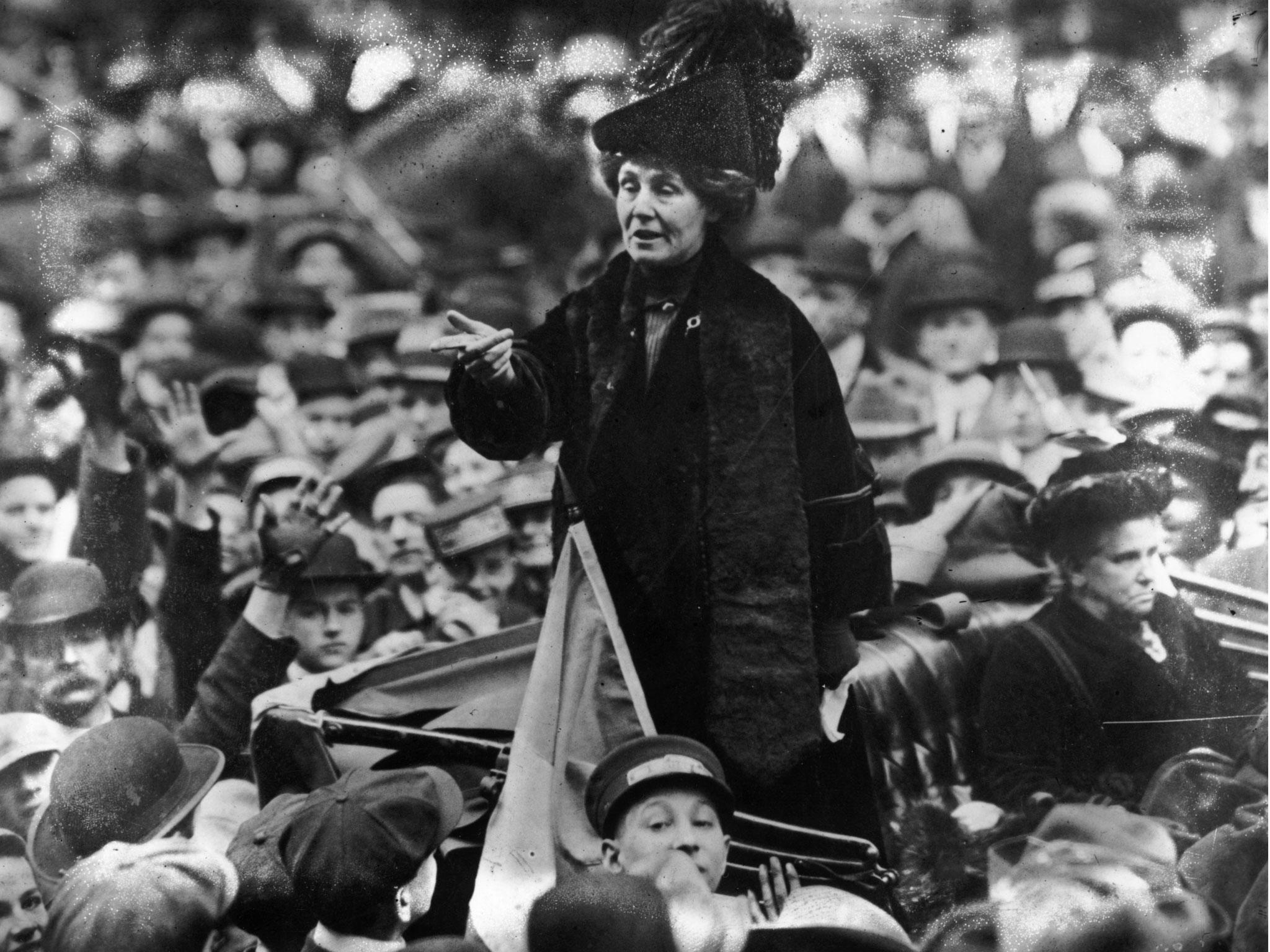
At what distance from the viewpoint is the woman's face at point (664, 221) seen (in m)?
4.89

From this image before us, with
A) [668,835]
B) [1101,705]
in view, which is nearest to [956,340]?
[1101,705]

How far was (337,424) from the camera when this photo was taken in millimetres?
4926

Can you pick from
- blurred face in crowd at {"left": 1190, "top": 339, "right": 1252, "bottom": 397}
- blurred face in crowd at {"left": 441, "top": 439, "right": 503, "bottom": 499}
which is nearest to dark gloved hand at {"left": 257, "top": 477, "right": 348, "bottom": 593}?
blurred face in crowd at {"left": 441, "top": 439, "right": 503, "bottom": 499}

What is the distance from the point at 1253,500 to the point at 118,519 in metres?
4.13

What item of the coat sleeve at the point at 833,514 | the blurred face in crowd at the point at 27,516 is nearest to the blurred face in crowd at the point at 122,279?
the blurred face in crowd at the point at 27,516

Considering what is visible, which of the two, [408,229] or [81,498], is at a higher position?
[408,229]

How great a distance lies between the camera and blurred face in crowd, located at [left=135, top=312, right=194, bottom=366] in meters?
4.96

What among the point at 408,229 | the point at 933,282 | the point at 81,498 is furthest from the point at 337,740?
the point at 933,282

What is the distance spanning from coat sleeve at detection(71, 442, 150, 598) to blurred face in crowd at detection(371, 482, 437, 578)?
0.84 m

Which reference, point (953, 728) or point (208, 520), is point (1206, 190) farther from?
point (208, 520)

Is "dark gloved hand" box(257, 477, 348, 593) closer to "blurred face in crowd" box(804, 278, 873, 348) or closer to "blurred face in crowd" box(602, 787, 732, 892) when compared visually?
"blurred face in crowd" box(602, 787, 732, 892)

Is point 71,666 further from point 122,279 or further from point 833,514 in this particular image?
point 833,514

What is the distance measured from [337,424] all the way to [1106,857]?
307 cm

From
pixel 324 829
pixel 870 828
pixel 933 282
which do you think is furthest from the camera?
pixel 933 282
